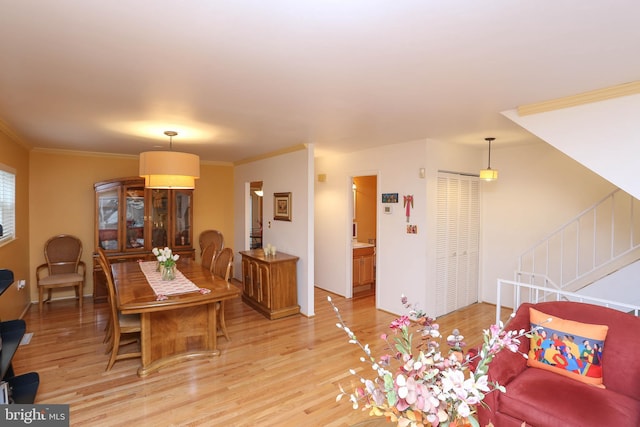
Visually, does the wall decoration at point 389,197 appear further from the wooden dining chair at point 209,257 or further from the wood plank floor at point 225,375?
the wooden dining chair at point 209,257

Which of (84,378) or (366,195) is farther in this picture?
(366,195)

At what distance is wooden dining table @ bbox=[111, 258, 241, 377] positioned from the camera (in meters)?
2.82

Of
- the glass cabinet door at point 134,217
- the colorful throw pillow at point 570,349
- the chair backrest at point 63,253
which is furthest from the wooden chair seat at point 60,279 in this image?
the colorful throw pillow at point 570,349

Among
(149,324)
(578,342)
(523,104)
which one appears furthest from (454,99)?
(149,324)

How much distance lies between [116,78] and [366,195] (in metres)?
5.36

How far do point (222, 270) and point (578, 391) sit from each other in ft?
10.9

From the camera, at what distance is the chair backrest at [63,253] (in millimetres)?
4922

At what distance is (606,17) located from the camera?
1458mm

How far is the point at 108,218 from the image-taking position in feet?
17.1

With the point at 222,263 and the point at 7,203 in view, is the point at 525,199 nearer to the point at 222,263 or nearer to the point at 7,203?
the point at 222,263

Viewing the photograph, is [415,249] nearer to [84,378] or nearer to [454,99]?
[454,99]

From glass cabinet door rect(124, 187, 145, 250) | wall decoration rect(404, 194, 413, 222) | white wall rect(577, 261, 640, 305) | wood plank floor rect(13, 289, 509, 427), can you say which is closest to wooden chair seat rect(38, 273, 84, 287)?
wood plank floor rect(13, 289, 509, 427)

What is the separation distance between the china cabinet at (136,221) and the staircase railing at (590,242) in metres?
5.17

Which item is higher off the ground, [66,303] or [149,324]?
[149,324]
